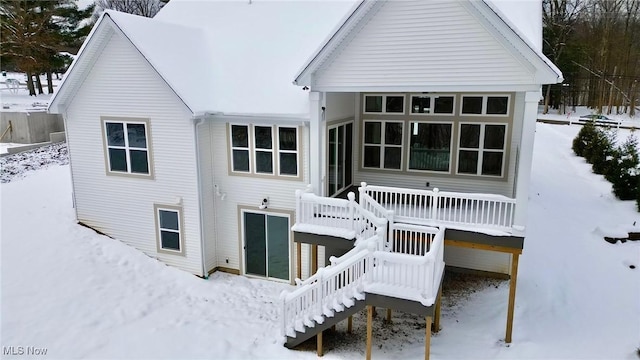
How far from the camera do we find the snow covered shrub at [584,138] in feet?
79.9

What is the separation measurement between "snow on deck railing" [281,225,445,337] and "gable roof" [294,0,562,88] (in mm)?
4055

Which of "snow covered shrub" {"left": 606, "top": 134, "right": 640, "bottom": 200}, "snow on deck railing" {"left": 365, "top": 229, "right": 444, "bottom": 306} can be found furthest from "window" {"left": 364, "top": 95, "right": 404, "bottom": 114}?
"snow covered shrub" {"left": 606, "top": 134, "right": 640, "bottom": 200}

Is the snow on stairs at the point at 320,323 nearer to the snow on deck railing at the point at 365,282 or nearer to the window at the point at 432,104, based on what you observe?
the snow on deck railing at the point at 365,282

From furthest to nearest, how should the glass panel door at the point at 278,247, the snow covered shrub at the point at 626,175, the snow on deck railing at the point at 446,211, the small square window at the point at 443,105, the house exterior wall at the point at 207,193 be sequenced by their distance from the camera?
1. the snow covered shrub at the point at 626,175
2. the glass panel door at the point at 278,247
3. the small square window at the point at 443,105
4. the house exterior wall at the point at 207,193
5. the snow on deck railing at the point at 446,211

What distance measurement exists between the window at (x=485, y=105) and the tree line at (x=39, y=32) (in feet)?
101

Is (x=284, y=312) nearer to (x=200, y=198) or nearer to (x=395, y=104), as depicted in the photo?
(x=200, y=198)

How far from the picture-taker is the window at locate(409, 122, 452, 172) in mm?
A: 12555

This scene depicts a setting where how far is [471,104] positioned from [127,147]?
10.4 m

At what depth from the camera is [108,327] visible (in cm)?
970

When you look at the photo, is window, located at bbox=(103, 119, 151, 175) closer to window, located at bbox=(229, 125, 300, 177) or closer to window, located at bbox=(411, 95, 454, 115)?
window, located at bbox=(229, 125, 300, 177)

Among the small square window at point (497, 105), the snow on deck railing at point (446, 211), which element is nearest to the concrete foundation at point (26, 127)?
the snow on deck railing at point (446, 211)

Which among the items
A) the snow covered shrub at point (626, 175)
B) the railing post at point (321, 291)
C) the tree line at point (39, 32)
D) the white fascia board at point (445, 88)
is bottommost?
the railing post at point (321, 291)

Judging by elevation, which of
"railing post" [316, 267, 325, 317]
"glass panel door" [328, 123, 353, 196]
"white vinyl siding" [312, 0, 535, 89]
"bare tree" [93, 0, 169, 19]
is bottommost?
"railing post" [316, 267, 325, 317]

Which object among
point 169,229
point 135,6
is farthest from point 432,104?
point 135,6
